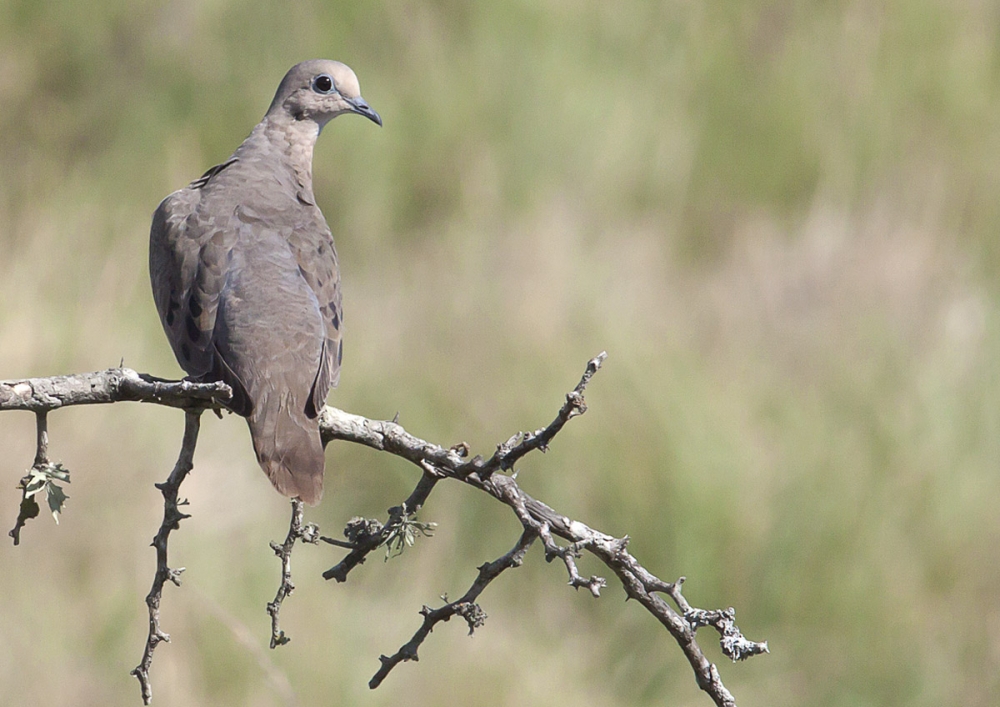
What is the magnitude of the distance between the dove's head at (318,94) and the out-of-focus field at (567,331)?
184 centimetres

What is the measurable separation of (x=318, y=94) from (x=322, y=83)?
5 cm

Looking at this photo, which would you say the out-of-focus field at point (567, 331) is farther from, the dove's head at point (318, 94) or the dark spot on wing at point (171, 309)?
the dove's head at point (318, 94)

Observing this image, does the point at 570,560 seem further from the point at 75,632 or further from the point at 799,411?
the point at 799,411

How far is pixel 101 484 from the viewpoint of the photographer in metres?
6.65

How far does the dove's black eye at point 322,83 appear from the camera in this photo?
15.2 feet

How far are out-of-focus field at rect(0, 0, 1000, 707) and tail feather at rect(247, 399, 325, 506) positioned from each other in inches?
69.0

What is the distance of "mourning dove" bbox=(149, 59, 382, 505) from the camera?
10.6 feet

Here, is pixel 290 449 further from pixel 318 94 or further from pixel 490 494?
pixel 318 94

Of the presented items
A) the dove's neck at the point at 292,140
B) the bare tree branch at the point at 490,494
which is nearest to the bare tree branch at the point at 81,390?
the bare tree branch at the point at 490,494

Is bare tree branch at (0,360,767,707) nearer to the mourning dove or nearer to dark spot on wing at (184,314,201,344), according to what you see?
the mourning dove

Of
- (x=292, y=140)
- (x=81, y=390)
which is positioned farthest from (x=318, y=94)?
(x=81, y=390)

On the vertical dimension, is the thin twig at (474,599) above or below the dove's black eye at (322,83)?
below

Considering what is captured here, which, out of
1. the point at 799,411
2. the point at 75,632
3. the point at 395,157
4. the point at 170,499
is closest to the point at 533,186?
the point at 395,157

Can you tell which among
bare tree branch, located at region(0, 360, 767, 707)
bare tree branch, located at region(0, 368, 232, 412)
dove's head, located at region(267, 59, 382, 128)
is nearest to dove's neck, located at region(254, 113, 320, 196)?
dove's head, located at region(267, 59, 382, 128)
